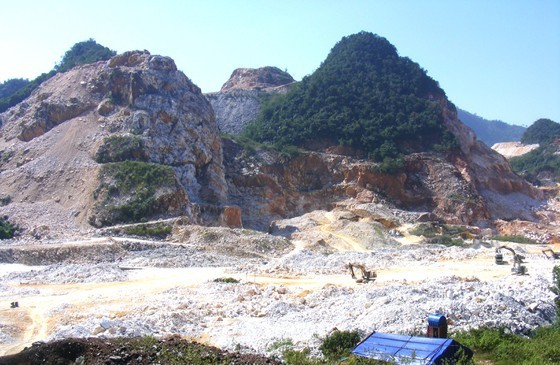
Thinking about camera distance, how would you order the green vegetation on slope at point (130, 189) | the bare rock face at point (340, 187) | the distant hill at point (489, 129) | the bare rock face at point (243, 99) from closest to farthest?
the green vegetation on slope at point (130, 189) → the bare rock face at point (340, 187) → the bare rock face at point (243, 99) → the distant hill at point (489, 129)

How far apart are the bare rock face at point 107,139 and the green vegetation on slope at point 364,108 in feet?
39.7

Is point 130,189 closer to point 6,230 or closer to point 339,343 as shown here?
point 6,230

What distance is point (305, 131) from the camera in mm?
59438

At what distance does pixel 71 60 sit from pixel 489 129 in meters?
152

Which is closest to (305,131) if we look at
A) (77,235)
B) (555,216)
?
(555,216)

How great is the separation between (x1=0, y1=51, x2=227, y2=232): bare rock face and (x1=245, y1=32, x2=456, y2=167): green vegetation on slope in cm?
1210

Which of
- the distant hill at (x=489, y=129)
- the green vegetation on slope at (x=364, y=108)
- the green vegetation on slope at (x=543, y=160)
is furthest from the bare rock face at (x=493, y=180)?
the distant hill at (x=489, y=129)

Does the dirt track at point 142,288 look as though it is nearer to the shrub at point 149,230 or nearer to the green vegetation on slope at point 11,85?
the shrub at point 149,230

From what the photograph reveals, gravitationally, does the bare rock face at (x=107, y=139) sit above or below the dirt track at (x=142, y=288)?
above

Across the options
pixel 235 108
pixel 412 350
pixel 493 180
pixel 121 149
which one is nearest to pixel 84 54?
pixel 235 108

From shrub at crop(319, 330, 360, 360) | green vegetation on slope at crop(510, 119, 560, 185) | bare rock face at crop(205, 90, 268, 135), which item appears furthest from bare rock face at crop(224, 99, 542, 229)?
shrub at crop(319, 330, 360, 360)

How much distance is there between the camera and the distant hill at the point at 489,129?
176 meters

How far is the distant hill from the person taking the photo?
578 feet

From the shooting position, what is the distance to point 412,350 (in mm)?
9664
